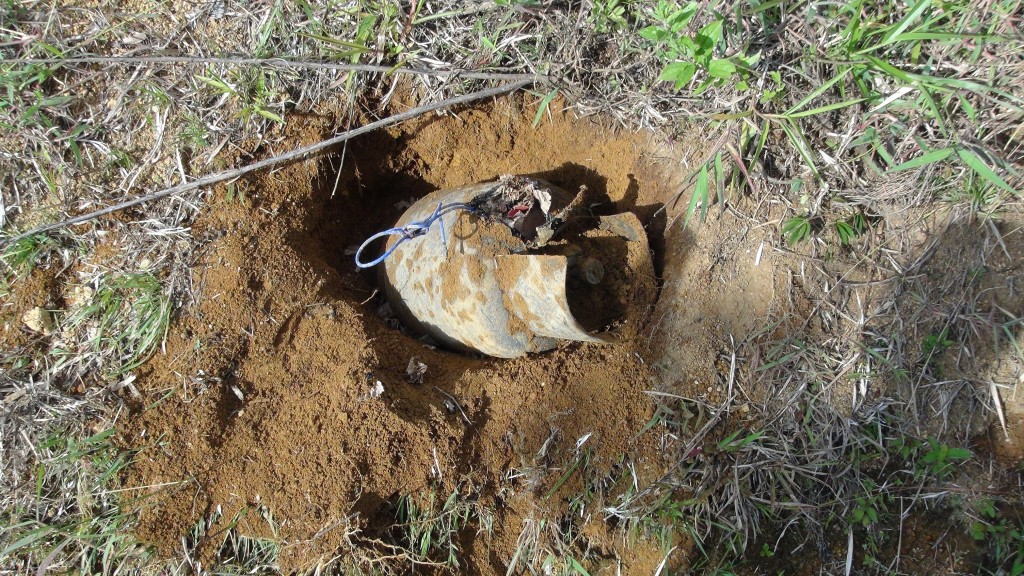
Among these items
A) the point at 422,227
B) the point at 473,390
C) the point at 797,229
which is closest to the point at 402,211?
the point at 422,227

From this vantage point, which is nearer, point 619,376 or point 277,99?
point 619,376

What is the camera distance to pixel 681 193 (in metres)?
1.99

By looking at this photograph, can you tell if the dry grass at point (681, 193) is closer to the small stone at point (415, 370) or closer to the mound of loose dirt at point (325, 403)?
the mound of loose dirt at point (325, 403)

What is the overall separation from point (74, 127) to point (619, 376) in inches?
87.9

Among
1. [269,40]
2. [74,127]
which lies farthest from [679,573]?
[74,127]

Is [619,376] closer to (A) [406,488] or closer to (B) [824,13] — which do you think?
(A) [406,488]

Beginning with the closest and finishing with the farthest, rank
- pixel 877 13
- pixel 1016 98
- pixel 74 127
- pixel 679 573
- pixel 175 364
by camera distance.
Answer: pixel 1016 98 → pixel 877 13 → pixel 679 573 → pixel 175 364 → pixel 74 127

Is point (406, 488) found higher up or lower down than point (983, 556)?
lower down

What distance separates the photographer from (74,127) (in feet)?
7.03

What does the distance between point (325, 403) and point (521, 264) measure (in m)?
0.81

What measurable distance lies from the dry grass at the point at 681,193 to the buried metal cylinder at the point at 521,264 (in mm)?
357

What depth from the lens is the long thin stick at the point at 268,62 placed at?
2.12 metres

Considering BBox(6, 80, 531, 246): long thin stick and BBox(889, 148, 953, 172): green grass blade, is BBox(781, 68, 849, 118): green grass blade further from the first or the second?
BBox(6, 80, 531, 246): long thin stick

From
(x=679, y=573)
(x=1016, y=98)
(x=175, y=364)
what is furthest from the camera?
(x=175, y=364)
